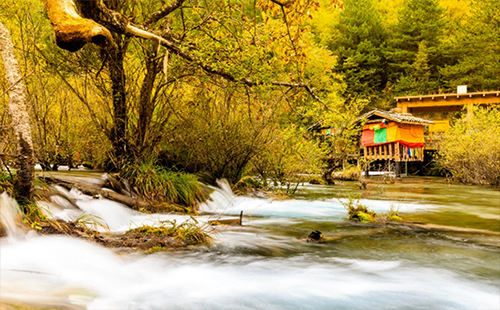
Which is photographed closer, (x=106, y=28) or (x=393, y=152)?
(x=106, y=28)

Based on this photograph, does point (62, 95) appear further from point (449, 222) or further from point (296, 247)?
point (449, 222)

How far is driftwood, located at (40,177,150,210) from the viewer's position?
716 centimetres

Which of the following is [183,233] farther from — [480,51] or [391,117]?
[480,51]

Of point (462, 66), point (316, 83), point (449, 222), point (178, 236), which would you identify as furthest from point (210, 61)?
point (462, 66)

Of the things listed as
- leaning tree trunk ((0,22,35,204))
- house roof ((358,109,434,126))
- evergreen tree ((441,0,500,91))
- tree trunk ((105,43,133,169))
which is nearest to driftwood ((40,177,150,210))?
tree trunk ((105,43,133,169))

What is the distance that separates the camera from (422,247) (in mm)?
6363

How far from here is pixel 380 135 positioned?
85.6 ft

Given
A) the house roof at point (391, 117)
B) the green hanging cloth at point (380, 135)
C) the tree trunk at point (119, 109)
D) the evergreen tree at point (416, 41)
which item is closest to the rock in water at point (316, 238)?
the tree trunk at point (119, 109)

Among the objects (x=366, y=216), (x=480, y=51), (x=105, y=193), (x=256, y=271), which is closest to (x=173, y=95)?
(x=105, y=193)

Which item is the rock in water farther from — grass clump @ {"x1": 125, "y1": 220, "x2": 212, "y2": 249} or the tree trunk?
the tree trunk

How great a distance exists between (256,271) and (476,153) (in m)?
16.5

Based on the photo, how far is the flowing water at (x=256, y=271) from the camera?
4.16 metres

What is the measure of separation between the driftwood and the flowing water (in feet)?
0.58

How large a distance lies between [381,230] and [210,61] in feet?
13.8
